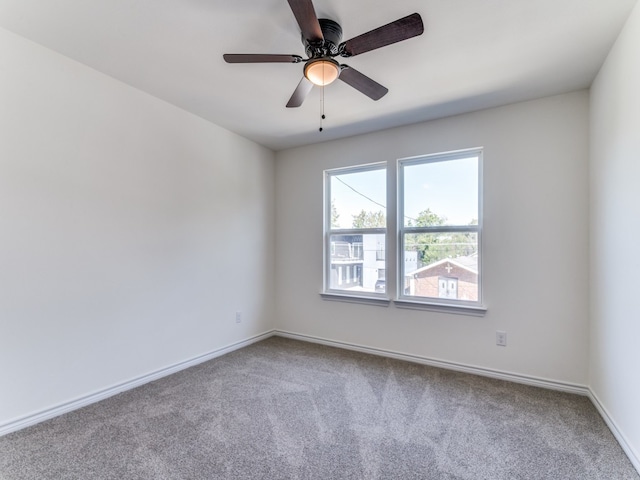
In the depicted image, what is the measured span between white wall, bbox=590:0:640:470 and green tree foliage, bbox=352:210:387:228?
1.76 metres

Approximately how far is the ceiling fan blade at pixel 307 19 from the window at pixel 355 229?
6.58ft

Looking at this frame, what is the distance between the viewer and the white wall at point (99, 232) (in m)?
1.96

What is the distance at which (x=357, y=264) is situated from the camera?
3.64 m

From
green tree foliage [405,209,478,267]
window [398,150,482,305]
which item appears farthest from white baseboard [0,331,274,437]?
green tree foliage [405,209,478,267]

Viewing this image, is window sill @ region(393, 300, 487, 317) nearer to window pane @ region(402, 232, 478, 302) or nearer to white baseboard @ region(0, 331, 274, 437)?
window pane @ region(402, 232, 478, 302)

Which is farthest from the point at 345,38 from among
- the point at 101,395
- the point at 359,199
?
the point at 101,395

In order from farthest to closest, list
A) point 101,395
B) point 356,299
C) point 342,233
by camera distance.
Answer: point 342,233, point 356,299, point 101,395

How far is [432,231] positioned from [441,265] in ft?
1.15

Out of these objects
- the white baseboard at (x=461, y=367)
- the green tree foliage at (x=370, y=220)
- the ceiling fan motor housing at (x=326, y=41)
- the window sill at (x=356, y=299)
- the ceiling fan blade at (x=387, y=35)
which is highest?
the ceiling fan motor housing at (x=326, y=41)

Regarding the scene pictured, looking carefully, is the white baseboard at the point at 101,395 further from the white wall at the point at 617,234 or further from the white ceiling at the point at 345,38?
the white wall at the point at 617,234

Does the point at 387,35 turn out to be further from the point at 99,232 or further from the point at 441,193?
the point at 99,232

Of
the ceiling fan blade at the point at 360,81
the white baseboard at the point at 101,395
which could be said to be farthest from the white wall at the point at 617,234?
the white baseboard at the point at 101,395

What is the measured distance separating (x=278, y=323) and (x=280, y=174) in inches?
77.7

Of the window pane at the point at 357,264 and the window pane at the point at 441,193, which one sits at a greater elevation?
the window pane at the point at 441,193
